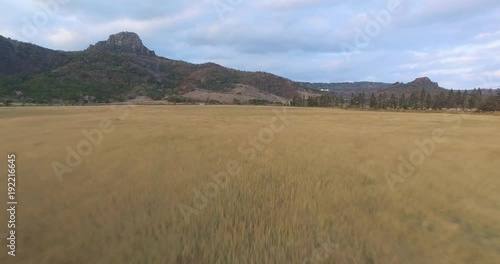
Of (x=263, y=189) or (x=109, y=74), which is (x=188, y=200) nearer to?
(x=263, y=189)

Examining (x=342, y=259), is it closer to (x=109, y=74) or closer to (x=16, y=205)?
(x=16, y=205)

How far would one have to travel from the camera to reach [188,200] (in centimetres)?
870

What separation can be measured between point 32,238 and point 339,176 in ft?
29.9

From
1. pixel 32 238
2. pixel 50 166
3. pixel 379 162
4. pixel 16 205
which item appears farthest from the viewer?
pixel 379 162

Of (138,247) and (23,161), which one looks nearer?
(138,247)

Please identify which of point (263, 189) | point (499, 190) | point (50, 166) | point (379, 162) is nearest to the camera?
point (263, 189)

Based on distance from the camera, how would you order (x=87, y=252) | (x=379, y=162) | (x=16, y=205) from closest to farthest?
(x=87, y=252), (x=16, y=205), (x=379, y=162)

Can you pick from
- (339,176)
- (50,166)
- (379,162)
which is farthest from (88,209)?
(379,162)

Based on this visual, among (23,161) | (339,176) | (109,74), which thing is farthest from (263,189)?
(109,74)

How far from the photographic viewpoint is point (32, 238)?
6.21 metres

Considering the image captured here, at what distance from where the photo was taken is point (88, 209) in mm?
7844

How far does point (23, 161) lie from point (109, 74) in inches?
7512

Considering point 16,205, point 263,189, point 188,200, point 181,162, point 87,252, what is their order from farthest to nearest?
point 181,162
point 263,189
point 188,200
point 16,205
point 87,252

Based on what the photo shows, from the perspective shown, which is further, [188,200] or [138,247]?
[188,200]
